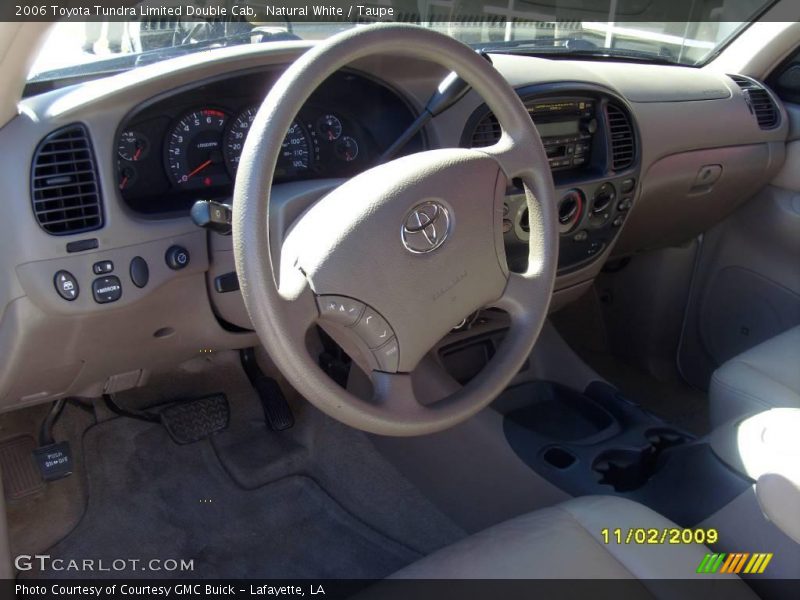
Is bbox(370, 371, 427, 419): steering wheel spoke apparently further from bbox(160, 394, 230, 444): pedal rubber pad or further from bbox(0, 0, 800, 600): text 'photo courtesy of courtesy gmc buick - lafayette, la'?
bbox(160, 394, 230, 444): pedal rubber pad

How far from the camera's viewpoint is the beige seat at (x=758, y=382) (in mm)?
1830

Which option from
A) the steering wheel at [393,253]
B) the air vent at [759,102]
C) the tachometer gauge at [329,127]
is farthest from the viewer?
the air vent at [759,102]

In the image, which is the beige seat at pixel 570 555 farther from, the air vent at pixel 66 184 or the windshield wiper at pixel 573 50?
the windshield wiper at pixel 573 50

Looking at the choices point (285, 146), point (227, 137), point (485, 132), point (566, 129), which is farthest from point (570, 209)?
point (227, 137)

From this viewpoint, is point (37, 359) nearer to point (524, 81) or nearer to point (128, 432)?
point (128, 432)

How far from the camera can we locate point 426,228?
127 centimetres

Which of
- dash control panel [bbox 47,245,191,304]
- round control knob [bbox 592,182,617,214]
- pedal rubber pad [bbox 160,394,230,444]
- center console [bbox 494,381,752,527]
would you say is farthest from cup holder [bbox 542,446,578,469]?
dash control panel [bbox 47,245,191,304]

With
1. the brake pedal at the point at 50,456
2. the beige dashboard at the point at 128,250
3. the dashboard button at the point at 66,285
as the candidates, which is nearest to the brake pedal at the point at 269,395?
the beige dashboard at the point at 128,250

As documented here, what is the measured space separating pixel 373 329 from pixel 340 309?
0.07m

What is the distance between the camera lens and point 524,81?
194 cm

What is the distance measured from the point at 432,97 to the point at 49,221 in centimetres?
77

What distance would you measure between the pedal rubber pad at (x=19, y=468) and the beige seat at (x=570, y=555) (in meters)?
1.03

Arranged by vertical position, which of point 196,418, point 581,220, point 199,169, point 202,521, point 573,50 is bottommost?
point 202,521

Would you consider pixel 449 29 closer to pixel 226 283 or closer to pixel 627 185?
pixel 627 185
